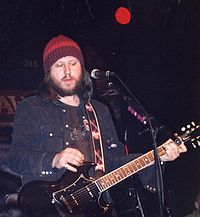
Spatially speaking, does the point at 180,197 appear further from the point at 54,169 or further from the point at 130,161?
the point at 54,169

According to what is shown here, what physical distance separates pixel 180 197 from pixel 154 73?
1.97 meters

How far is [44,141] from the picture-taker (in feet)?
10.1

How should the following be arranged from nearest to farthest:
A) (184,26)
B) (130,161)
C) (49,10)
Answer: (130,161)
(49,10)
(184,26)

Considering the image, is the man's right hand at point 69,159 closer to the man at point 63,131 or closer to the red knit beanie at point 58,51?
the man at point 63,131

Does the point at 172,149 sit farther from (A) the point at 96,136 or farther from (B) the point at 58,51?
(B) the point at 58,51

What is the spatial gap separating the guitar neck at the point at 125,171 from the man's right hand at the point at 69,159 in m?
0.36

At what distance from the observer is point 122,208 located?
4.49 meters

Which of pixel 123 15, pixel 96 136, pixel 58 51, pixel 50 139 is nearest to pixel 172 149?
pixel 96 136

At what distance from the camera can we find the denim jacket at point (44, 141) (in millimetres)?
2891

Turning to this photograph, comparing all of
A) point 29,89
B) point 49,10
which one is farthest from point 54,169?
point 49,10

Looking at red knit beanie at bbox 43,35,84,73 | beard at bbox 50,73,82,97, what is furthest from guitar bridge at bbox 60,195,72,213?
red knit beanie at bbox 43,35,84,73

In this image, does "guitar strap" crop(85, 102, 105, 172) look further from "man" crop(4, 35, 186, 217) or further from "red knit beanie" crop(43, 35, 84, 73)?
"red knit beanie" crop(43, 35, 84, 73)

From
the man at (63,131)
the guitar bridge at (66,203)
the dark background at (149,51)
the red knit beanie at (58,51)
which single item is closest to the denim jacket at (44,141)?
the man at (63,131)

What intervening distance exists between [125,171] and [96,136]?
0.38 meters
